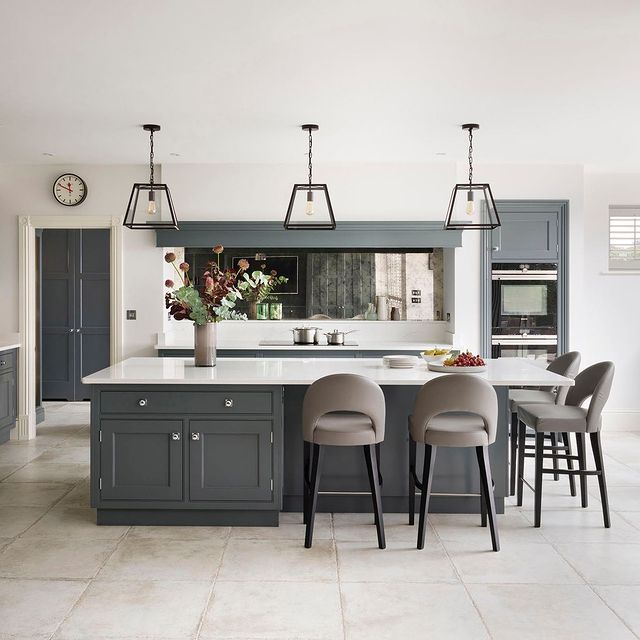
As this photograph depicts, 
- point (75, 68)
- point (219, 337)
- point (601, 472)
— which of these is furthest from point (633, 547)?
point (219, 337)

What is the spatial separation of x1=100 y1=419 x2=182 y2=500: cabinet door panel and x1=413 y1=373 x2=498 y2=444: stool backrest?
4.60 ft

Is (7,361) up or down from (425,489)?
up

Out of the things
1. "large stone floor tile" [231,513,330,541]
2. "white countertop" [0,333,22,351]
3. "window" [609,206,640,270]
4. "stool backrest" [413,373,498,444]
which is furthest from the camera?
"window" [609,206,640,270]

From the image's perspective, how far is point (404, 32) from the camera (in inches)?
130

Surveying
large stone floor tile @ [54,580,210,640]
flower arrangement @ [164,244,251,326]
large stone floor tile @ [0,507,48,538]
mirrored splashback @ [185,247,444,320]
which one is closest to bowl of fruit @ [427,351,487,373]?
flower arrangement @ [164,244,251,326]

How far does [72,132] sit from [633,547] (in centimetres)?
466

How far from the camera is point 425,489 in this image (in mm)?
3713

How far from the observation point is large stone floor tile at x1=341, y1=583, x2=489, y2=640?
9.00 ft

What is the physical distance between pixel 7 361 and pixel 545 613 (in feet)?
16.8

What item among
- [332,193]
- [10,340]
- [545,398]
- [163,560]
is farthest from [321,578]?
[10,340]

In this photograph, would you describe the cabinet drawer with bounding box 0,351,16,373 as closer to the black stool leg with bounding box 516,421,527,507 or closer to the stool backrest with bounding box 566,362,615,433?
the black stool leg with bounding box 516,421,527,507

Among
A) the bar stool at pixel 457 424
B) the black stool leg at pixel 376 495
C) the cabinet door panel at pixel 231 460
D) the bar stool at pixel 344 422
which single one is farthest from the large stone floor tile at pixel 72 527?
the bar stool at pixel 457 424

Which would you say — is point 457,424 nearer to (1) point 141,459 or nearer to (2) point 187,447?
(2) point 187,447

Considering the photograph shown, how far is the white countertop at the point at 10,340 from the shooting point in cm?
634
